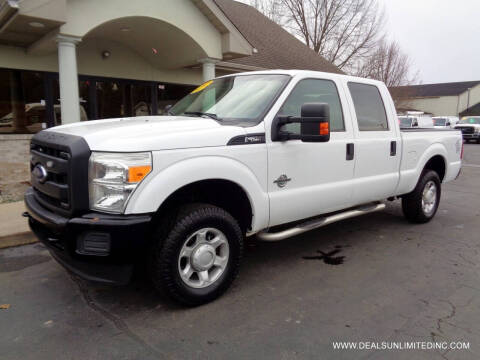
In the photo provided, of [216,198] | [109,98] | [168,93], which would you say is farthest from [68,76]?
[216,198]

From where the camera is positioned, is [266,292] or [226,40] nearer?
[266,292]

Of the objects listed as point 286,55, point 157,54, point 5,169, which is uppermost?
point 286,55

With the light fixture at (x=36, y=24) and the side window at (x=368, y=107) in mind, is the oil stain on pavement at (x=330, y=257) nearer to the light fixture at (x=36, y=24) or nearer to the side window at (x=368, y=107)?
the side window at (x=368, y=107)

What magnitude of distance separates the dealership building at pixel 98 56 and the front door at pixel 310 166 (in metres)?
5.62

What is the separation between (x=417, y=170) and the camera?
5.33 metres

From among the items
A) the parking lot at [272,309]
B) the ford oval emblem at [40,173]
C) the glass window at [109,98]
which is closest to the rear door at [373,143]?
the parking lot at [272,309]

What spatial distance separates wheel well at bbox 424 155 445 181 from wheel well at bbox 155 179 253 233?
3592 millimetres

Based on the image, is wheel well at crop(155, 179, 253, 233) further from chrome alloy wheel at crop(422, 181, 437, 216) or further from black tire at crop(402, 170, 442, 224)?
chrome alloy wheel at crop(422, 181, 437, 216)

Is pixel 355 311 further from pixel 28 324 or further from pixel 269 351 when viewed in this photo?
pixel 28 324

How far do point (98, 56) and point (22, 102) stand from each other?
91.4 inches

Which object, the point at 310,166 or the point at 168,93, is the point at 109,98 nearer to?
the point at 168,93

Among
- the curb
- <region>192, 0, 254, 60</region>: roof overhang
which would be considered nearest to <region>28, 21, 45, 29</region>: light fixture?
<region>192, 0, 254, 60</region>: roof overhang

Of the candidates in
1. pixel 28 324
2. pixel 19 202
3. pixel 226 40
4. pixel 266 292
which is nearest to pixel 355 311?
pixel 266 292

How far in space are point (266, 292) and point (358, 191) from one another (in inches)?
68.2
